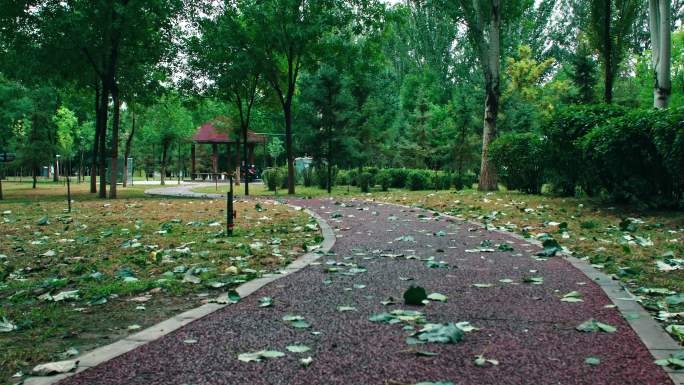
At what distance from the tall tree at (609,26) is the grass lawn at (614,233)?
21.1ft

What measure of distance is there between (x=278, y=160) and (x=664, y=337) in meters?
67.8

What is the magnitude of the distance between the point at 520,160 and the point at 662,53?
14.8 feet

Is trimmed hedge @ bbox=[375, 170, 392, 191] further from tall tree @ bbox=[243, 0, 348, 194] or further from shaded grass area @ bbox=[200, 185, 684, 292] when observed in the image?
shaded grass area @ bbox=[200, 185, 684, 292]

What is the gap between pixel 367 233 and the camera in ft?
29.1

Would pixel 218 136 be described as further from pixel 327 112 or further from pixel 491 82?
pixel 491 82

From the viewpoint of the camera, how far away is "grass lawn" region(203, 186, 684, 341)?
4656mm

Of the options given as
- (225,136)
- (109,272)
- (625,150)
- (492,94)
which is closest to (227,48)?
(492,94)

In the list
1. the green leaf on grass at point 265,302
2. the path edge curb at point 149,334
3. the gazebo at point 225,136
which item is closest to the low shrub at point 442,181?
the gazebo at point 225,136

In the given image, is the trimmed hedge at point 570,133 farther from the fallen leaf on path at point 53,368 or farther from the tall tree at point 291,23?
the tall tree at point 291,23

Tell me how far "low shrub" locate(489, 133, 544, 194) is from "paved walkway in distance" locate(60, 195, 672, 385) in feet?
34.1

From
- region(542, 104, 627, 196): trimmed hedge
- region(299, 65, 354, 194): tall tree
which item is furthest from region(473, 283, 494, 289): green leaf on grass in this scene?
region(299, 65, 354, 194): tall tree

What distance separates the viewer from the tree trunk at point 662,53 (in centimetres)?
1253

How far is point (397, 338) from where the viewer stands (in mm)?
3336

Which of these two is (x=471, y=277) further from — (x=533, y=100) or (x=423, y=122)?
(x=533, y=100)
